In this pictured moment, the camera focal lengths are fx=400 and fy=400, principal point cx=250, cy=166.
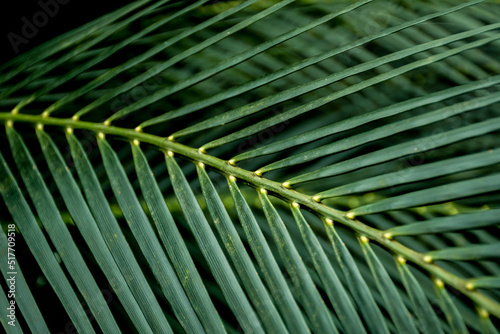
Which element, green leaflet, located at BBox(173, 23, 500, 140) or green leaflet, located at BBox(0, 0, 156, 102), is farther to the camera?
green leaflet, located at BBox(0, 0, 156, 102)

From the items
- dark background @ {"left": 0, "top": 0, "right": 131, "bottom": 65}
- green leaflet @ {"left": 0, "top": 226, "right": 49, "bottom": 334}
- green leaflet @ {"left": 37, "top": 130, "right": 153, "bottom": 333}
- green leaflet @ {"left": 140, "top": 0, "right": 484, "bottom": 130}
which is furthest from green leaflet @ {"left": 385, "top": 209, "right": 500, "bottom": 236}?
dark background @ {"left": 0, "top": 0, "right": 131, "bottom": 65}

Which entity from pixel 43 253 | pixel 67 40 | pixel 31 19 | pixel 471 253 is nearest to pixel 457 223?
pixel 471 253

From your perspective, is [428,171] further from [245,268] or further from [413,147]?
[245,268]

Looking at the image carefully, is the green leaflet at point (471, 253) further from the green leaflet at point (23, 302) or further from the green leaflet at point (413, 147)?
the green leaflet at point (23, 302)

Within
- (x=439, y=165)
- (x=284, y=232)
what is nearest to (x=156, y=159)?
(x=284, y=232)

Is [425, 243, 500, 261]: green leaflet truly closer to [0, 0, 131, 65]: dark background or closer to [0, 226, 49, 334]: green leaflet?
[0, 226, 49, 334]: green leaflet

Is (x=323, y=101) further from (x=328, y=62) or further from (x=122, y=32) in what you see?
(x=122, y=32)

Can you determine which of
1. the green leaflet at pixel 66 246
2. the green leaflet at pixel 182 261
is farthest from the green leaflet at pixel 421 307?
the green leaflet at pixel 66 246
